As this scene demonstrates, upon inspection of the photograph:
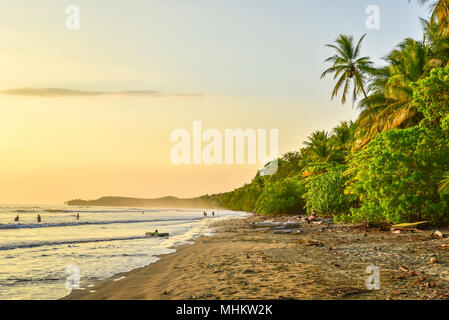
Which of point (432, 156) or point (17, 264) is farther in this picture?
point (432, 156)

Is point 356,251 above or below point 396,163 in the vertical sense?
below

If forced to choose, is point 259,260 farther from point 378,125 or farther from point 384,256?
point 378,125

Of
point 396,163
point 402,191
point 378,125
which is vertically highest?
point 378,125

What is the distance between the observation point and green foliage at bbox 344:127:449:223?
50.6 ft

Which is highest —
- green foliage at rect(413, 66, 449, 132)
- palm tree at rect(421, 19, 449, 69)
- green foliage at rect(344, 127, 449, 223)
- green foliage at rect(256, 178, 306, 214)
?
palm tree at rect(421, 19, 449, 69)

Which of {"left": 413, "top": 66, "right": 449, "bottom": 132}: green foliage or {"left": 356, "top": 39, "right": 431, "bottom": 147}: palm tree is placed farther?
{"left": 356, "top": 39, "right": 431, "bottom": 147}: palm tree

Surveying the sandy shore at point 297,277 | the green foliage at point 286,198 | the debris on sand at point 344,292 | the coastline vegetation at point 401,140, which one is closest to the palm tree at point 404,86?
the coastline vegetation at point 401,140

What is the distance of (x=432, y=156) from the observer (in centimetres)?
1562

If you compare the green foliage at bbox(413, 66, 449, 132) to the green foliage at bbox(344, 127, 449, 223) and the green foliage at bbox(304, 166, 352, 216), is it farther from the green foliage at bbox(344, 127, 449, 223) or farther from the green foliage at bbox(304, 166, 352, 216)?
the green foliage at bbox(304, 166, 352, 216)

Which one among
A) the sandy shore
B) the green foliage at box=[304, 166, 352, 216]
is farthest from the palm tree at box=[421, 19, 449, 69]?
the sandy shore

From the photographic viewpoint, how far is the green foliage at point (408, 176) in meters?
15.4
